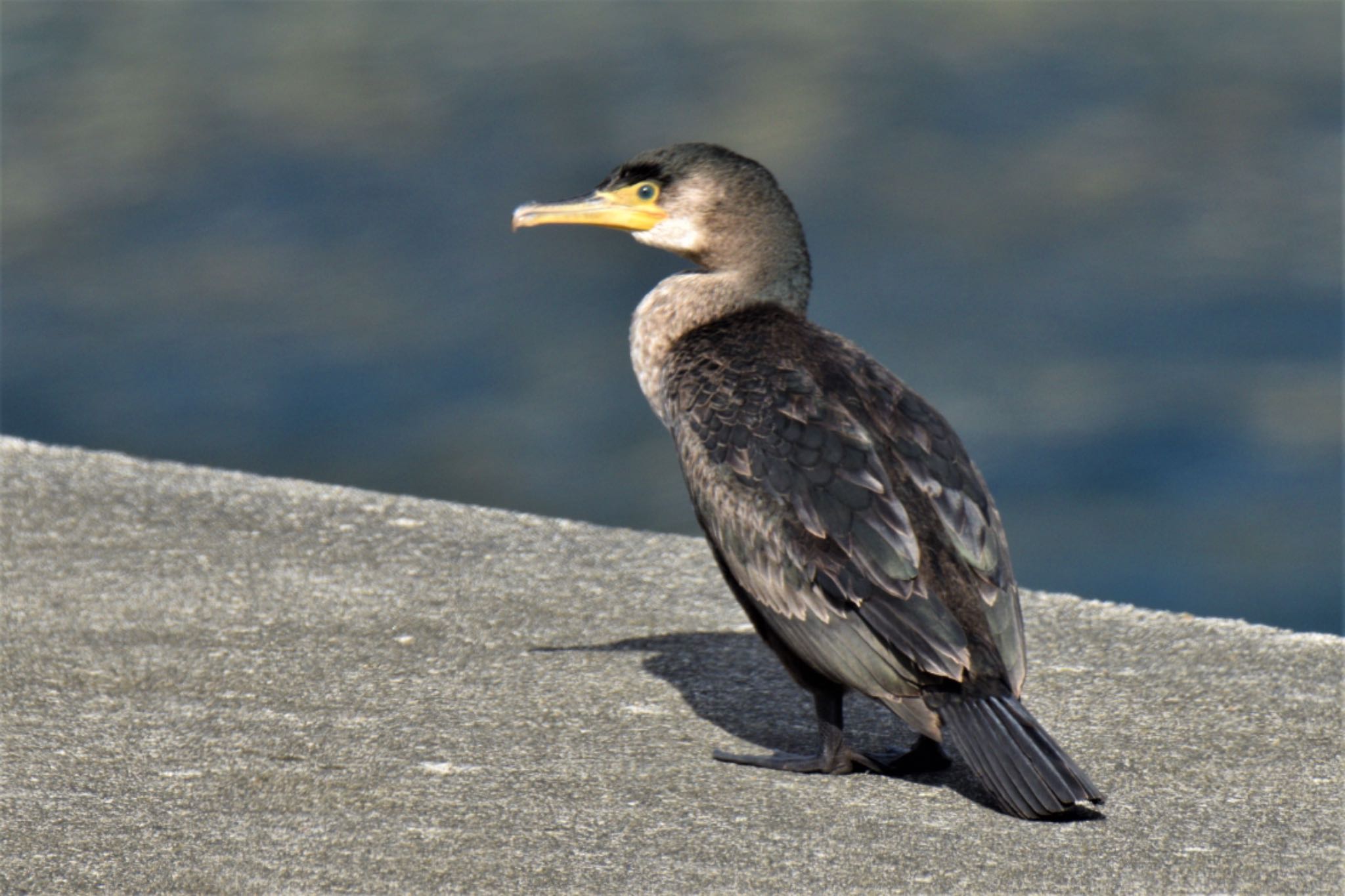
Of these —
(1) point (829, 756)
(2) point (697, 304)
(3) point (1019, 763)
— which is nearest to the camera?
(3) point (1019, 763)

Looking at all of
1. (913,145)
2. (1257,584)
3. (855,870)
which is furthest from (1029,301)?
(855,870)

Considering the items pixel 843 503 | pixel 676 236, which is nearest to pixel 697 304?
pixel 676 236

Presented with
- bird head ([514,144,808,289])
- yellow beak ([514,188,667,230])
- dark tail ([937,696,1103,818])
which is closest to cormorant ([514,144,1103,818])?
dark tail ([937,696,1103,818])

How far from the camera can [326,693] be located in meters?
4.54

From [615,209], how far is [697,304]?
0.38 meters

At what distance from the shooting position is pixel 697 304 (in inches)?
188

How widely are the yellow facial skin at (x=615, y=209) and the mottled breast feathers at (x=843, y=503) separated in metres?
0.58

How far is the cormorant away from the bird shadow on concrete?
0.56ft

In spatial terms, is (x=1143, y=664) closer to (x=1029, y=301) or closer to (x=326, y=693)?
(x=326, y=693)

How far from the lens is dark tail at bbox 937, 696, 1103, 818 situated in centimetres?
371

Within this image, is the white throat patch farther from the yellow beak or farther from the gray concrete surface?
the gray concrete surface

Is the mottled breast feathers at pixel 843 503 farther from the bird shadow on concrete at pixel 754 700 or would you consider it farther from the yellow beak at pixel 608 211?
the yellow beak at pixel 608 211

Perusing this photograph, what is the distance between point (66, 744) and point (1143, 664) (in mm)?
2670

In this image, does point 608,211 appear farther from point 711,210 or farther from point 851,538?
point 851,538
